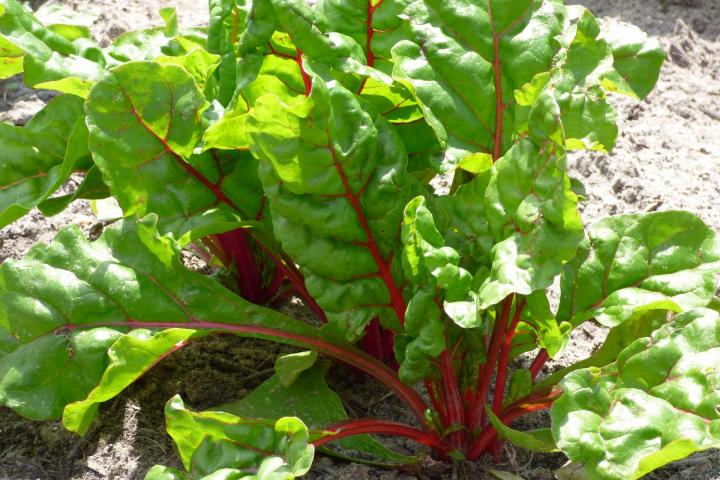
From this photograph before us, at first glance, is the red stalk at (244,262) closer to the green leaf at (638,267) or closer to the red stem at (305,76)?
the red stem at (305,76)

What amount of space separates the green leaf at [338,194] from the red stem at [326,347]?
13 centimetres

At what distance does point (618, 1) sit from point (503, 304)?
2.35 m

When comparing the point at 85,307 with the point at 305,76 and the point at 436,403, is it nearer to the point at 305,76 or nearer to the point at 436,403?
the point at 305,76

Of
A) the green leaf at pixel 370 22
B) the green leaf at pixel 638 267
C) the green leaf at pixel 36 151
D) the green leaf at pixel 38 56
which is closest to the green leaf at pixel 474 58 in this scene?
the green leaf at pixel 370 22

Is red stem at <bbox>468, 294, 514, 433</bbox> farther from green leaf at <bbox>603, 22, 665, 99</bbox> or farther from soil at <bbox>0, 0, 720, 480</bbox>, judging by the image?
green leaf at <bbox>603, 22, 665, 99</bbox>

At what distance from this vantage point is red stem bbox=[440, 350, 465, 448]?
2059 mm

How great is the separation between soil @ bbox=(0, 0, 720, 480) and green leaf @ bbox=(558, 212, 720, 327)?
1.22ft

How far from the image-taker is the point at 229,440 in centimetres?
185

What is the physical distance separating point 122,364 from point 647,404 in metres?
1.01

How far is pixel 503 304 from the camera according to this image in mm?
2035

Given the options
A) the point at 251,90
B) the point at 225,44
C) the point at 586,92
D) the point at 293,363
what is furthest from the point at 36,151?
the point at 586,92

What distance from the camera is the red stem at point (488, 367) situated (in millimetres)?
2031

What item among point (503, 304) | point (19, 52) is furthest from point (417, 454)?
point (19, 52)

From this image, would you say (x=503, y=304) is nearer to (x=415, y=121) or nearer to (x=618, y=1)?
(x=415, y=121)
